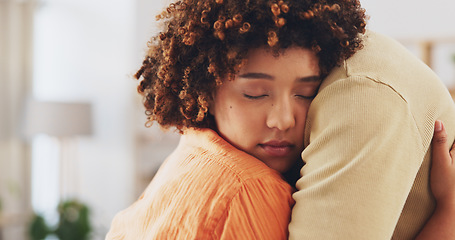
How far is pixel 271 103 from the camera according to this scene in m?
0.87

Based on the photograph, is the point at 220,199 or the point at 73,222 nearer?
the point at 220,199

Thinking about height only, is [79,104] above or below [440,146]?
below

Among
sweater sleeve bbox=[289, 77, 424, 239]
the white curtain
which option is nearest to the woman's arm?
sweater sleeve bbox=[289, 77, 424, 239]

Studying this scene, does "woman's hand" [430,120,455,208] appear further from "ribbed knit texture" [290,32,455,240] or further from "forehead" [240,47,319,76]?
"forehead" [240,47,319,76]

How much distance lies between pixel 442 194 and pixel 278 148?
287mm

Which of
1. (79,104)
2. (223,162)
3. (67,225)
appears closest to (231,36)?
(223,162)

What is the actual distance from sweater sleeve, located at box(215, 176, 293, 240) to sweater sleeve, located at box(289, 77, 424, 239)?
25 mm

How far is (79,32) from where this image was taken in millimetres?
4852

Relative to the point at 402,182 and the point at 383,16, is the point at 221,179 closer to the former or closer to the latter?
the point at 402,182

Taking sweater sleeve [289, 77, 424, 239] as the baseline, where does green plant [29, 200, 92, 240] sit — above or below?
below

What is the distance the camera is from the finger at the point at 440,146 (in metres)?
0.83

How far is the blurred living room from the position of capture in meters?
4.59

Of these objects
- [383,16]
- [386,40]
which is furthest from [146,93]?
[383,16]

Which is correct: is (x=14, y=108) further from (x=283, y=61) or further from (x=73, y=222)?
(x=283, y=61)
